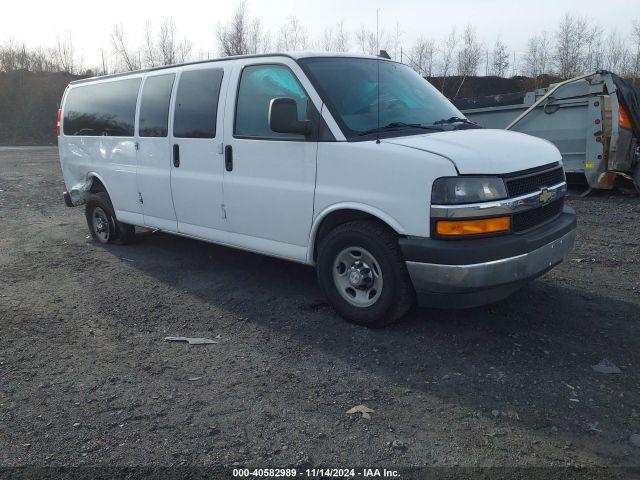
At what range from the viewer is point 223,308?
5.14 meters

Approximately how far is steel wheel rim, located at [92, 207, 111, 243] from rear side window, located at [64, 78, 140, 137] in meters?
1.05

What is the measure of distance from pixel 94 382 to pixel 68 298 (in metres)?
2.04

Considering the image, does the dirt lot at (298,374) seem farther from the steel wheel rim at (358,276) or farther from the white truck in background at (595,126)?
the white truck in background at (595,126)

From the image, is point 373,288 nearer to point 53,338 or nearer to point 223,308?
point 223,308

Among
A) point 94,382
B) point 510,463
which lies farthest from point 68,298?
point 510,463

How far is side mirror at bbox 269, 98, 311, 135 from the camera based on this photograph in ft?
A: 14.3

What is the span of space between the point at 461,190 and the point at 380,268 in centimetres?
85

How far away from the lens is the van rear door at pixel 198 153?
5.34 m

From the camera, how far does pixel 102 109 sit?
708 cm

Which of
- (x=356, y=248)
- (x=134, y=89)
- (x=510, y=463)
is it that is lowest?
(x=510, y=463)

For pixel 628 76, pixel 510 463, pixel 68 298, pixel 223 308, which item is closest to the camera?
pixel 510 463

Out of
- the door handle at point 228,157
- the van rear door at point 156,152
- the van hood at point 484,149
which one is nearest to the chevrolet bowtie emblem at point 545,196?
the van hood at point 484,149

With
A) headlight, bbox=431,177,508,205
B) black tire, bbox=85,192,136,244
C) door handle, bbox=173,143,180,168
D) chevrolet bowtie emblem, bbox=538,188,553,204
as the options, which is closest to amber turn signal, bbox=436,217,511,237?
headlight, bbox=431,177,508,205

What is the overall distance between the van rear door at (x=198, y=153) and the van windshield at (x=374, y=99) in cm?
115
